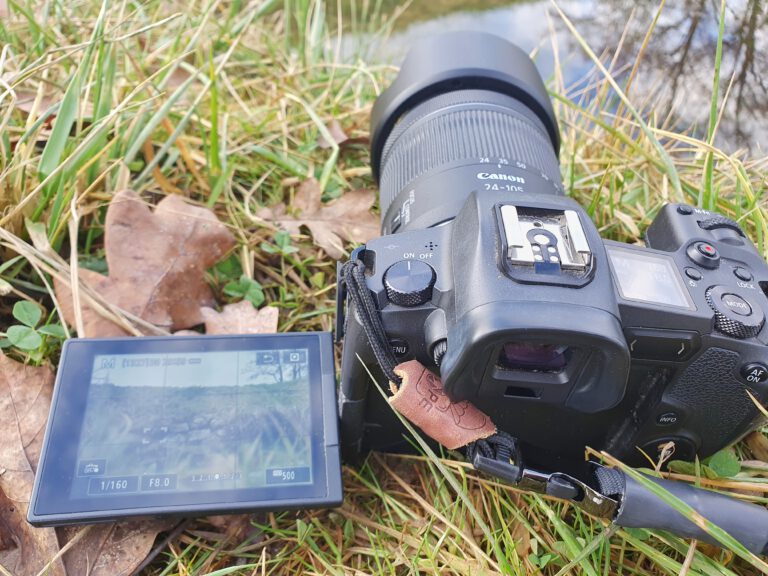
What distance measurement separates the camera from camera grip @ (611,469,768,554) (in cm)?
92

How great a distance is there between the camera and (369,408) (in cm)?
111

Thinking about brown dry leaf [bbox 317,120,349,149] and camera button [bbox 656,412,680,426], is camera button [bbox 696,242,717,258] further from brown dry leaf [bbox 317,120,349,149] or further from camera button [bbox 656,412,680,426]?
brown dry leaf [bbox 317,120,349,149]

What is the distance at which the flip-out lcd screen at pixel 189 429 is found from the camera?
1.01m

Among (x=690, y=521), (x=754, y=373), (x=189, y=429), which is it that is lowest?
(x=189, y=429)

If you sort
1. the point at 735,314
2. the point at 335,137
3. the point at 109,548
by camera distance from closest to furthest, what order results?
the point at 735,314 → the point at 109,548 → the point at 335,137

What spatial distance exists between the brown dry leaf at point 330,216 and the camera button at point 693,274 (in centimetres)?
69

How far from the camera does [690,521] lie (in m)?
0.92

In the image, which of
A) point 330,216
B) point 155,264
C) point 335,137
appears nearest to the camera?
point 155,264

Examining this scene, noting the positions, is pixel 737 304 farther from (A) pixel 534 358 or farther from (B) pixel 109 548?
(B) pixel 109 548

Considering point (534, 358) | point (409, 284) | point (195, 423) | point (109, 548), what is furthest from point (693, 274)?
point (109, 548)

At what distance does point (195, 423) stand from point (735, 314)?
0.76 m

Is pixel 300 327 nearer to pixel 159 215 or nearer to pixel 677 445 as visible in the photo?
pixel 159 215

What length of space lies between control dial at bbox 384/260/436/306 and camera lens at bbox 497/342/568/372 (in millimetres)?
126

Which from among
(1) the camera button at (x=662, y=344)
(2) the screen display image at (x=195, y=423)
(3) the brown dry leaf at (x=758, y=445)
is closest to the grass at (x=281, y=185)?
(3) the brown dry leaf at (x=758, y=445)
